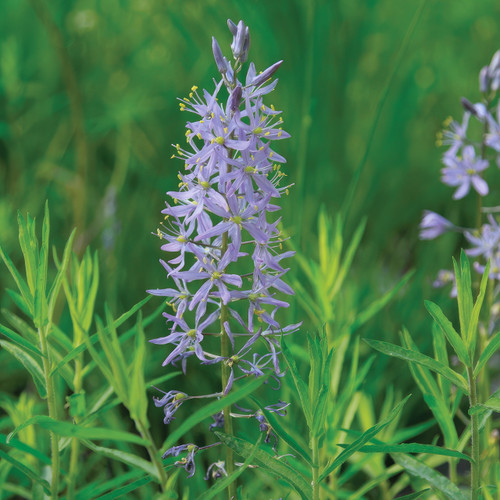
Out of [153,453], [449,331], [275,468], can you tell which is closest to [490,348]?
[449,331]

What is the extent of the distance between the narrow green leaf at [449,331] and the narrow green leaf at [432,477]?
151 mm

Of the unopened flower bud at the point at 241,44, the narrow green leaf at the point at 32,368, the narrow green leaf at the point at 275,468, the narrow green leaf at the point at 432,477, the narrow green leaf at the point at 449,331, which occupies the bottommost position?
the narrow green leaf at the point at 432,477

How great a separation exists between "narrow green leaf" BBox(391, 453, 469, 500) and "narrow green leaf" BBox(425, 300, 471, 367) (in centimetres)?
15

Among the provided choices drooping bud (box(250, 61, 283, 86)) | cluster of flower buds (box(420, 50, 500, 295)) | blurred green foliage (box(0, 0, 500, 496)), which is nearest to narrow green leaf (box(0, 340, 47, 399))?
drooping bud (box(250, 61, 283, 86))

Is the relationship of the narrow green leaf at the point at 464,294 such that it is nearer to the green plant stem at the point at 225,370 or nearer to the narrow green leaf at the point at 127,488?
the green plant stem at the point at 225,370

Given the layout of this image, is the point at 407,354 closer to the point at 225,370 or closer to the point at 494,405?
the point at 494,405

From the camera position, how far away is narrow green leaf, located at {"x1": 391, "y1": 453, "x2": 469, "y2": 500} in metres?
0.75

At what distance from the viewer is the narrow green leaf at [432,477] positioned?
2.45ft

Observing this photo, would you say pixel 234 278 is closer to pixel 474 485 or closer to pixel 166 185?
pixel 474 485

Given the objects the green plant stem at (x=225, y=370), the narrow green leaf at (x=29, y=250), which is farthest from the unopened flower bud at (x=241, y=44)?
the narrow green leaf at (x=29, y=250)

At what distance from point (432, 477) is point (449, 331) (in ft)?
0.64

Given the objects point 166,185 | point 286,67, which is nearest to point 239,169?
point 286,67

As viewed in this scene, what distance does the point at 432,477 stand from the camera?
29.8 inches

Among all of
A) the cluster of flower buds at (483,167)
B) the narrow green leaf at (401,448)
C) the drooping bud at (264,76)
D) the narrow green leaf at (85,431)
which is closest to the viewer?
the narrow green leaf at (85,431)
